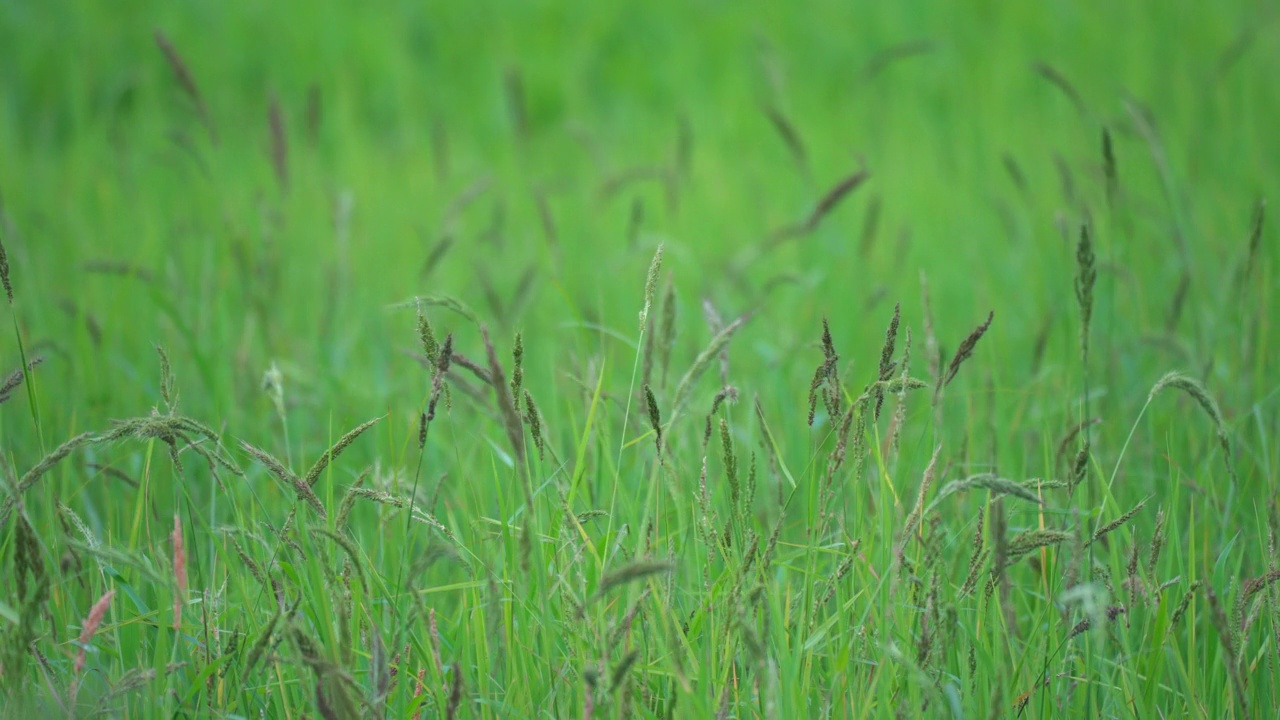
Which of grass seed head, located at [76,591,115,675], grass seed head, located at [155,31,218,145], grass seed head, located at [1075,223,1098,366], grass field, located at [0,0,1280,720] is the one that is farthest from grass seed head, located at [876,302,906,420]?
grass seed head, located at [155,31,218,145]

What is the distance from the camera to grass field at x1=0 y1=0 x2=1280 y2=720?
1.37 meters

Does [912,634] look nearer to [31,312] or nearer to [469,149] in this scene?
[31,312]

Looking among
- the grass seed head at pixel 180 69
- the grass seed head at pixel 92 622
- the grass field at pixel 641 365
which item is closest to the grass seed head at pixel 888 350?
the grass field at pixel 641 365

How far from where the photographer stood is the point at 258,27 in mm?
6402

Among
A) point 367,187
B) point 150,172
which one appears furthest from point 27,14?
point 367,187

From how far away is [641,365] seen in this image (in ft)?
6.93

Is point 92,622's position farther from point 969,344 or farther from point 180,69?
point 180,69

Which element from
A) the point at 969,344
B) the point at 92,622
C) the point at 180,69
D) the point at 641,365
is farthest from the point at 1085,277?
the point at 180,69

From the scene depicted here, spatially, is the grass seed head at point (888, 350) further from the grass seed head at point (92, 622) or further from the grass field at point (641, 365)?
the grass seed head at point (92, 622)

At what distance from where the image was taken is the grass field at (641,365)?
1.37 meters

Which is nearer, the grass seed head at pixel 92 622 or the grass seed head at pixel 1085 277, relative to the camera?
the grass seed head at pixel 92 622

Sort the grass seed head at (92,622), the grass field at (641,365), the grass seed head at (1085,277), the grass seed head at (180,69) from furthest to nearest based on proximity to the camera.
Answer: the grass seed head at (180,69) < the grass seed head at (1085,277) < the grass field at (641,365) < the grass seed head at (92,622)

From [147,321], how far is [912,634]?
297cm

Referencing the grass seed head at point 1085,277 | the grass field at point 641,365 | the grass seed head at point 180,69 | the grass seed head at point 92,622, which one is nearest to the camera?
the grass seed head at point 92,622
